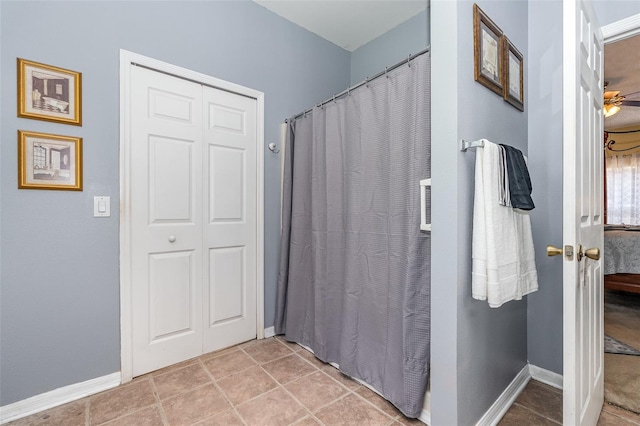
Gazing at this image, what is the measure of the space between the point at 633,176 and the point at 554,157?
20.3 ft

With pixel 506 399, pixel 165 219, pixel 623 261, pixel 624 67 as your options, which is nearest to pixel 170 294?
pixel 165 219

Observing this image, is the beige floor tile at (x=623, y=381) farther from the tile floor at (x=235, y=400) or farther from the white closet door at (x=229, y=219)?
the white closet door at (x=229, y=219)

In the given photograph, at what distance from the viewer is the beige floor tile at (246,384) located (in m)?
1.66

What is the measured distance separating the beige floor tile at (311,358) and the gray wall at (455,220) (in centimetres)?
87

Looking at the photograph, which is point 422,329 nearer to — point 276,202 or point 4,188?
point 276,202

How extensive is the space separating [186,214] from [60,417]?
1243mm

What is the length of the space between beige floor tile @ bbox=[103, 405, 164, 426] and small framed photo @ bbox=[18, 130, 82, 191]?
125cm

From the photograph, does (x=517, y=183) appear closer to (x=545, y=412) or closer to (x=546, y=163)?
(x=546, y=163)

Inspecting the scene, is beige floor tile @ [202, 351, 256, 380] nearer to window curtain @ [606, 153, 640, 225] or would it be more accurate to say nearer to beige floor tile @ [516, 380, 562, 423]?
beige floor tile @ [516, 380, 562, 423]

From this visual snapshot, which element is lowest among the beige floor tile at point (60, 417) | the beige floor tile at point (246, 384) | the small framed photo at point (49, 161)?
the beige floor tile at point (60, 417)

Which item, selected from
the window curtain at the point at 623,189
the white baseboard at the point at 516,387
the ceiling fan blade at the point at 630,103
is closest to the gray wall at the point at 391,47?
the white baseboard at the point at 516,387

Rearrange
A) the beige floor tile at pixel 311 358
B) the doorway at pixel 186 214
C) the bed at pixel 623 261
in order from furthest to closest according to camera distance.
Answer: the bed at pixel 623 261 → the beige floor tile at pixel 311 358 → the doorway at pixel 186 214

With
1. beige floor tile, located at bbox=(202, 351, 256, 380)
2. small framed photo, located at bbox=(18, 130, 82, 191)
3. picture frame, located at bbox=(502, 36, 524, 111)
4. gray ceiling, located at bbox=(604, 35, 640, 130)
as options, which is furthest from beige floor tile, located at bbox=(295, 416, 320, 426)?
gray ceiling, located at bbox=(604, 35, 640, 130)

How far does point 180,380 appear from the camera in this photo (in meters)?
1.82
